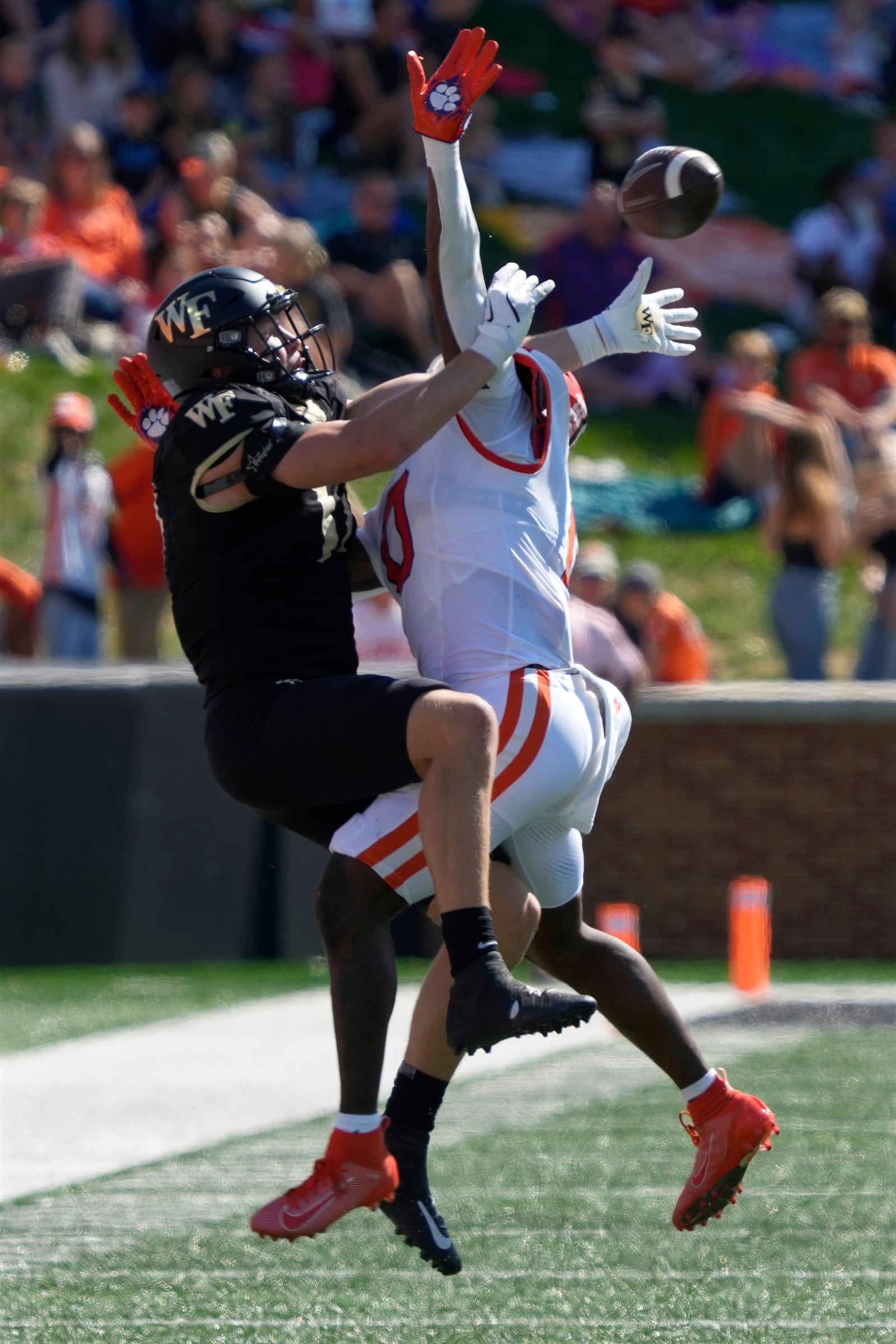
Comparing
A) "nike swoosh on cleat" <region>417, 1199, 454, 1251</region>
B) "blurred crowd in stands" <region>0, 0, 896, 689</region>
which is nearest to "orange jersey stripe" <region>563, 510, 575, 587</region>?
"nike swoosh on cleat" <region>417, 1199, 454, 1251</region>

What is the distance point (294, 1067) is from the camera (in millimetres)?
7102

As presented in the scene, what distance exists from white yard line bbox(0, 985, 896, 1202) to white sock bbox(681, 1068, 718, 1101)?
1731 mm

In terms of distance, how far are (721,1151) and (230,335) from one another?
1.93m

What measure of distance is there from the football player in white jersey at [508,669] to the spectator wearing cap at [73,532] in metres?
5.97

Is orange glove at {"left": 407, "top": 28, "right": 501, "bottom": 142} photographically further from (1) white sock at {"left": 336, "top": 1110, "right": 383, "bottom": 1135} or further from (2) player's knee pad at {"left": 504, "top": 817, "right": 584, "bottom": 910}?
(1) white sock at {"left": 336, "top": 1110, "right": 383, "bottom": 1135}

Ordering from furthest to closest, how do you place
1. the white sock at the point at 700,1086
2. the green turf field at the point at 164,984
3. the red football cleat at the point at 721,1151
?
the green turf field at the point at 164,984 → the white sock at the point at 700,1086 → the red football cleat at the point at 721,1151

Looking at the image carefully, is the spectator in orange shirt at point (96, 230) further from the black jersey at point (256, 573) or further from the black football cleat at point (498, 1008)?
the black football cleat at point (498, 1008)

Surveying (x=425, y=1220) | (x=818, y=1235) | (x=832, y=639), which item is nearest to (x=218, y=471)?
(x=425, y=1220)

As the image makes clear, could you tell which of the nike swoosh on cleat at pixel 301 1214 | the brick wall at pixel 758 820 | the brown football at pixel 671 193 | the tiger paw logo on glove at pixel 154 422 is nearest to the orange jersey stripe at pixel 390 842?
the nike swoosh on cleat at pixel 301 1214

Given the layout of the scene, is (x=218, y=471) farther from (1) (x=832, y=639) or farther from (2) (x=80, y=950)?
(1) (x=832, y=639)

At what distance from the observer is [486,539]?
14.1 feet

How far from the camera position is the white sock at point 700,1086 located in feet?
14.6

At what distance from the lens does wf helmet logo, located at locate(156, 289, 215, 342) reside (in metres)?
4.27

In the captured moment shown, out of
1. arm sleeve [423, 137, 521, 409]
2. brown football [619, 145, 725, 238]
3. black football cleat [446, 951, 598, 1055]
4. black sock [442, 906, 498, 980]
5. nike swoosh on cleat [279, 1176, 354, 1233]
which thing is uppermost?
brown football [619, 145, 725, 238]
